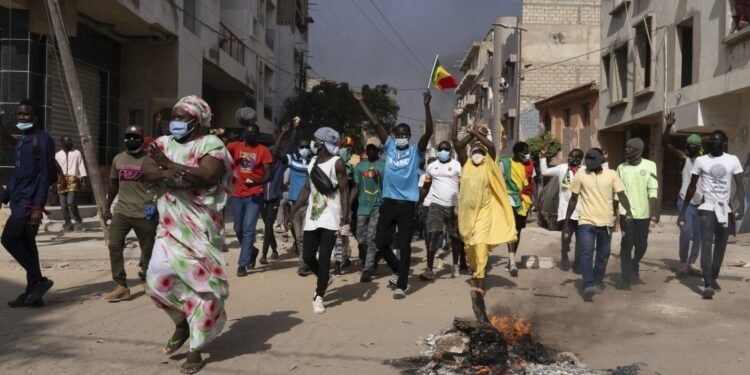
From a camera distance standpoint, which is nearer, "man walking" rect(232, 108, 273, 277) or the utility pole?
"man walking" rect(232, 108, 273, 277)

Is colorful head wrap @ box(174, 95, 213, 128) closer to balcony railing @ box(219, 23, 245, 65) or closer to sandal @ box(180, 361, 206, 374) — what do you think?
sandal @ box(180, 361, 206, 374)

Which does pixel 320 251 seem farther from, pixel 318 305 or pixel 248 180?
pixel 248 180

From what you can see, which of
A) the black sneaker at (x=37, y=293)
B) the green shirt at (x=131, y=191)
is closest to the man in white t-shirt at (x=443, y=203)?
the green shirt at (x=131, y=191)

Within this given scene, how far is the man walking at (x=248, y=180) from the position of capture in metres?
8.52

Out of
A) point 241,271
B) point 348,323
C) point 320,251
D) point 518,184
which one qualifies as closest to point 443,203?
point 518,184

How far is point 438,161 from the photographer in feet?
30.6

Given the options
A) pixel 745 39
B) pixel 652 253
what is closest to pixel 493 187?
pixel 652 253

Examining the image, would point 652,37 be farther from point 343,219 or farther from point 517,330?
point 517,330

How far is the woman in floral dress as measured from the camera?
455cm

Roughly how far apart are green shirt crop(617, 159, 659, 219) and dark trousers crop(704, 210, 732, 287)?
760 mm

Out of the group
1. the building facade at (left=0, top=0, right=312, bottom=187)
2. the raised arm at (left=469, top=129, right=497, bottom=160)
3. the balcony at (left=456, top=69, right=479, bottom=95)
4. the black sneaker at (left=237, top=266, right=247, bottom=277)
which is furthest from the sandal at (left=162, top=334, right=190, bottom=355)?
the balcony at (left=456, top=69, right=479, bottom=95)

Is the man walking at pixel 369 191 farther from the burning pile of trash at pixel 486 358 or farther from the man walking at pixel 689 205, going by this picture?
the burning pile of trash at pixel 486 358

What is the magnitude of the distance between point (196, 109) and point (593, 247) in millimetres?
4951

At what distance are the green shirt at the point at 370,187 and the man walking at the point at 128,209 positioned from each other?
2.81 m
